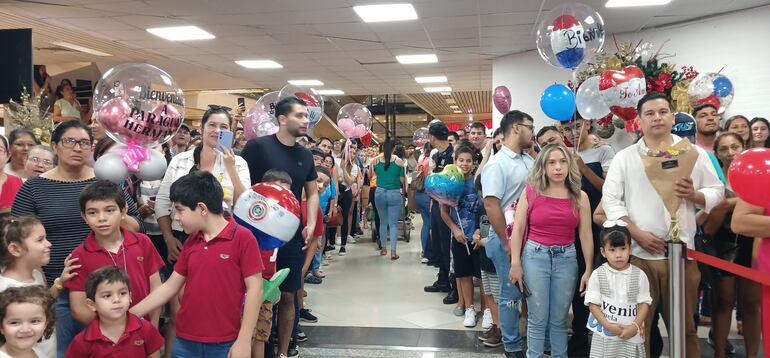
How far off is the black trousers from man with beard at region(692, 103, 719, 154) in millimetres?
1943

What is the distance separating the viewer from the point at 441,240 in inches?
176

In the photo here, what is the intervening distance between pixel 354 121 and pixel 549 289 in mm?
4323

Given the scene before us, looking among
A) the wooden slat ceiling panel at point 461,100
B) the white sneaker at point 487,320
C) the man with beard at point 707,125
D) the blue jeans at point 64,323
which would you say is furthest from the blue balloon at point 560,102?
the wooden slat ceiling panel at point 461,100

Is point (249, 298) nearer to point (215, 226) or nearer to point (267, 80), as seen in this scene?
point (215, 226)

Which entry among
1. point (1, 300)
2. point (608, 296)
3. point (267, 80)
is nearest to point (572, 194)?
point (608, 296)

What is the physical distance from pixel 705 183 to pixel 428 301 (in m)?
2.54

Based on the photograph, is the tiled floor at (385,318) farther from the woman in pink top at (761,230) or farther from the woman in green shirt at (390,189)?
the woman in pink top at (761,230)

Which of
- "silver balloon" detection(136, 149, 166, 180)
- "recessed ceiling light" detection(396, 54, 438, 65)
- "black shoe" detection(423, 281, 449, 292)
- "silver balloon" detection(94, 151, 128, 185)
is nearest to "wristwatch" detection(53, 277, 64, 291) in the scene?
"silver balloon" detection(94, 151, 128, 185)

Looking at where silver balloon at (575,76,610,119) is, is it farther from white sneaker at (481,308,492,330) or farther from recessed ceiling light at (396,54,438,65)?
recessed ceiling light at (396,54,438,65)

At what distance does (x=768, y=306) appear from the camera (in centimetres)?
190

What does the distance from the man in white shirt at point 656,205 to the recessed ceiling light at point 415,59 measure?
6.35 m

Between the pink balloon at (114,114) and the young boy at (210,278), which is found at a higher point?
the pink balloon at (114,114)

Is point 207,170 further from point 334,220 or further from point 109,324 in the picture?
point 334,220

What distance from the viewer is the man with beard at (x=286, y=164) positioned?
290 cm
